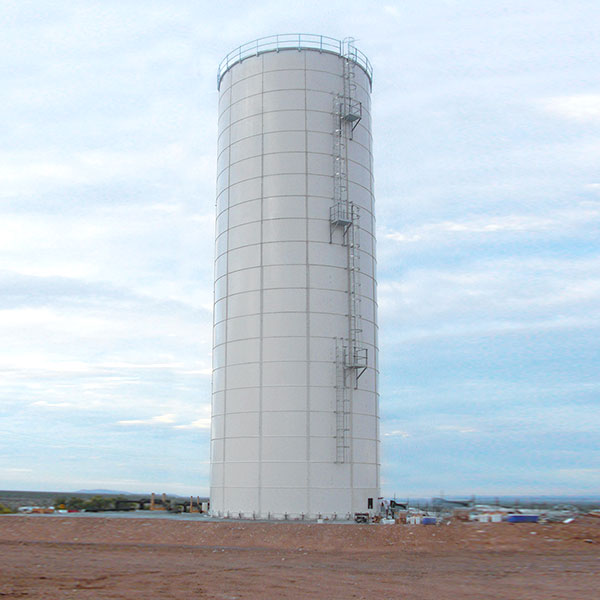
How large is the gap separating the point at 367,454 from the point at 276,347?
6599mm

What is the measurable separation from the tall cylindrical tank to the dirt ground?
12.1 ft

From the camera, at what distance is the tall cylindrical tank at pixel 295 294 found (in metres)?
30.9

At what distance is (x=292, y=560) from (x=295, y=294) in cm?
1320

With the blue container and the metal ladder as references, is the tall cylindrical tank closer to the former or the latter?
the metal ladder

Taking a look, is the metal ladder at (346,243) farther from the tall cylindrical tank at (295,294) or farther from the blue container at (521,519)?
the blue container at (521,519)

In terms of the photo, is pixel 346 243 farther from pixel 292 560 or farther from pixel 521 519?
pixel 292 560

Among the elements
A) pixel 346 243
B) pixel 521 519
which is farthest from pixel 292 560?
pixel 346 243

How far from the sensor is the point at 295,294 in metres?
32.1

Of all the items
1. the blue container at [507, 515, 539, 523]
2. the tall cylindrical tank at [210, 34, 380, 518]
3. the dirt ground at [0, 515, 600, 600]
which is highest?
the tall cylindrical tank at [210, 34, 380, 518]

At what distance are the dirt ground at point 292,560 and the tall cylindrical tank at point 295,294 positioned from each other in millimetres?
3678

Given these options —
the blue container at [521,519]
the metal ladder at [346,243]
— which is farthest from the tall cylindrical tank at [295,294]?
the blue container at [521,519]

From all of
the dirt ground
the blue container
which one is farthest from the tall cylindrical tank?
the blue container

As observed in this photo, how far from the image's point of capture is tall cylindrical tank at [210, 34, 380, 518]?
30864 millimetres

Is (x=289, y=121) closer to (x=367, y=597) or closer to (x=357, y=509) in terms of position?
(x=357, y=509)
